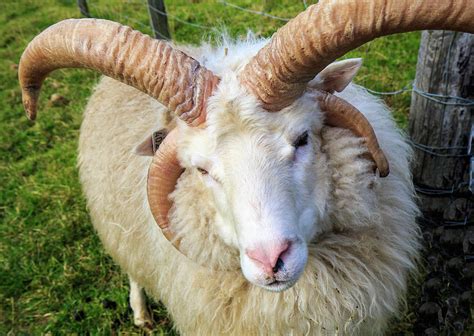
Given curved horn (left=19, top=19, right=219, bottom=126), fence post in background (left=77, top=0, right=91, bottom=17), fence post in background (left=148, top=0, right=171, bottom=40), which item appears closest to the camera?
curved horn (left=19, top=19, right=219, bottom=126)

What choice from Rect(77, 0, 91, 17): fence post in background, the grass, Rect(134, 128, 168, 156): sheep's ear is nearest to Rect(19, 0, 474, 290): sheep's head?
Rect(134, 128, 168, 156): sheep's ear

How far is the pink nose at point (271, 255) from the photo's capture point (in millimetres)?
1744

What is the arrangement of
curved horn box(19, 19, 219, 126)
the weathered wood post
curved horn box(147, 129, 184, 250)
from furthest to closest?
the weathered wood post
curved horn box(147, 129, 184, 250)
curved horn box(19, 19, 219, 126)

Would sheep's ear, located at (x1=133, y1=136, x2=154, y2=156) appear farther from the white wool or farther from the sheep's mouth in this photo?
the sheep's mouth

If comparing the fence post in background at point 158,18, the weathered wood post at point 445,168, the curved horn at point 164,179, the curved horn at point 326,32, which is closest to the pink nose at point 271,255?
the curved horn at point 326,32

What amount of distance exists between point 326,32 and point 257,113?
1.47ft

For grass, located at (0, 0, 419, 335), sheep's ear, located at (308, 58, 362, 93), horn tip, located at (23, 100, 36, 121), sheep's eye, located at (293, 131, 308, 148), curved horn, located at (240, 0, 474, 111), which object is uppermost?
curved horn, located at (240, 0, 474, 111)

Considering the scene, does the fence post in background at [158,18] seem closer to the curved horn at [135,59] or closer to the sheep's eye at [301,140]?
the curved horn at [135,59]

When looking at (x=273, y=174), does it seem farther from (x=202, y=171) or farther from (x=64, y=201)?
(x=64, y=201)

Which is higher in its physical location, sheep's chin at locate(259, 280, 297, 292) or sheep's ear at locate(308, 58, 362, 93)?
sheep's ear at locate(308, 58, 362, 93)

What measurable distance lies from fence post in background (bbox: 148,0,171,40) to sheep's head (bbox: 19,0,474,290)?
3.07 m

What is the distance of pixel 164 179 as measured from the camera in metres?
2.31

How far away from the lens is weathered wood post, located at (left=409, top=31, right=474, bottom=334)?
8.92 ft

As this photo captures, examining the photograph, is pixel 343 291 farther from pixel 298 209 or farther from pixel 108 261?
pixel 108 261
